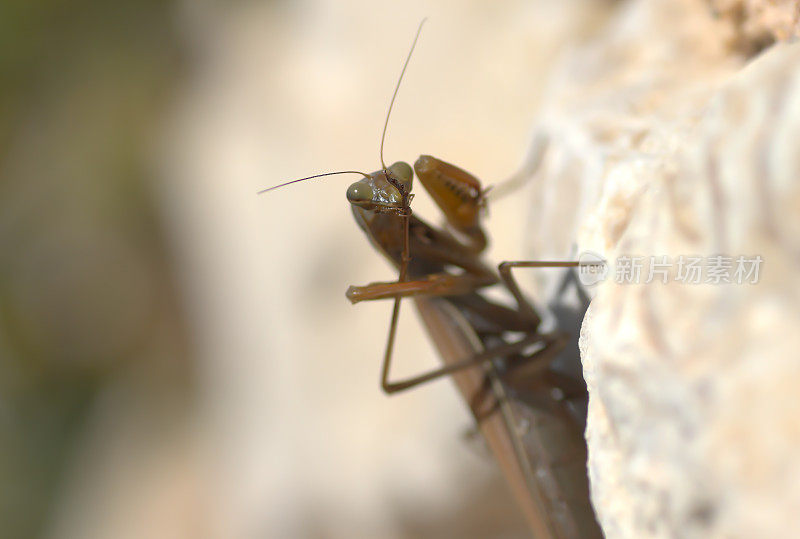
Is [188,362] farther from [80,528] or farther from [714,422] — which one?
[714,422]

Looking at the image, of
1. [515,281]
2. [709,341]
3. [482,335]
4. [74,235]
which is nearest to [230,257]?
[74,235]

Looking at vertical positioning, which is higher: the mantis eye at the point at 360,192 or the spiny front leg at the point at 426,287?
the mantis eye at the point at 360,192

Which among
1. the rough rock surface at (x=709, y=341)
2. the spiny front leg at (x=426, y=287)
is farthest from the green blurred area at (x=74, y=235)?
the rough rock surface at (x=709, y=341)

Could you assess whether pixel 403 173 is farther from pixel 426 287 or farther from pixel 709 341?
pixel 709 341

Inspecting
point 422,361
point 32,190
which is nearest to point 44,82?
point 32,190

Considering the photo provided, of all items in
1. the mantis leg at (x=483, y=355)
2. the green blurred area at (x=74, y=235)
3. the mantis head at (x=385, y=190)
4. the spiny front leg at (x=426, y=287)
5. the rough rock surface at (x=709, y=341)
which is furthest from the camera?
the green blurred area at (x=74, y=235)

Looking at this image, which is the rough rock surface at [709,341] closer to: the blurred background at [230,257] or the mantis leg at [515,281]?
the mantis leg at [515,281]
